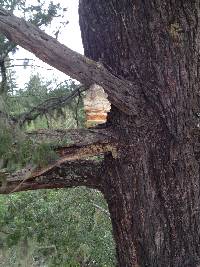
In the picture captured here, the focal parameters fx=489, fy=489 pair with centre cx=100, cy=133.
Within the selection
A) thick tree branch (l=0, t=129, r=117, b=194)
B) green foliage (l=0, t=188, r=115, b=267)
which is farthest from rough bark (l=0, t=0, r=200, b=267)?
green foliage (l=0, t=188, r=115, b=267)

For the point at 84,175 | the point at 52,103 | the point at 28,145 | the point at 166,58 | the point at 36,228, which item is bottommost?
the point at 36,228

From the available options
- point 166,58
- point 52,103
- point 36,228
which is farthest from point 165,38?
point 36,228

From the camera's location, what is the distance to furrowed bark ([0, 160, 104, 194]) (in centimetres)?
247

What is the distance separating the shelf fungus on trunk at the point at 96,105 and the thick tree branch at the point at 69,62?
26 millimetres

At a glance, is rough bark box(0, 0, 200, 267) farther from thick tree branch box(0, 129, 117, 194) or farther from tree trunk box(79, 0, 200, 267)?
thick tree branch box(0, 129, 117, 194)

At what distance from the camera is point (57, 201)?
5.46 m

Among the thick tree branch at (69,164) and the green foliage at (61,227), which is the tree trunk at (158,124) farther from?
the green foliage at (61,227)

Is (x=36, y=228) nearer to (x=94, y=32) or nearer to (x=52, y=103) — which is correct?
(x=52, y=103)

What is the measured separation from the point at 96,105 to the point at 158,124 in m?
0.33

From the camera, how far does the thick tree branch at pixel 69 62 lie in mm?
2057

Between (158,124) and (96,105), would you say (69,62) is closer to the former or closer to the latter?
(96,105)

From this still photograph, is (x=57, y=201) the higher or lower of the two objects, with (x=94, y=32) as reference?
lower

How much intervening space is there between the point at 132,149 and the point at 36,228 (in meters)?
2.68

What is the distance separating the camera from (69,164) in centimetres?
256
